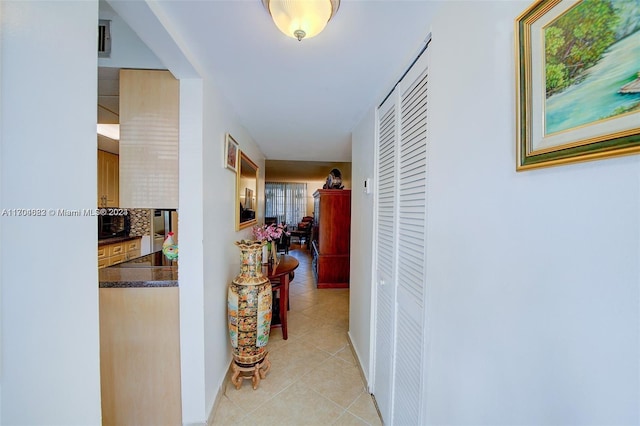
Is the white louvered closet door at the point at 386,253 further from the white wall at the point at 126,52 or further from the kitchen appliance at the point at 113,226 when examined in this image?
the kitchen appliance at the point at 113,226

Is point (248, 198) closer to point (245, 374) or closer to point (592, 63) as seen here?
point (245, 374)

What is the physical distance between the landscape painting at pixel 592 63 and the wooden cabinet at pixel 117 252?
14.4 feet

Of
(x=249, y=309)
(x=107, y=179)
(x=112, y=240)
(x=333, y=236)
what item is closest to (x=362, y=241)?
(x=249, y=309)

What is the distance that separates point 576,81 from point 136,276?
2.21m

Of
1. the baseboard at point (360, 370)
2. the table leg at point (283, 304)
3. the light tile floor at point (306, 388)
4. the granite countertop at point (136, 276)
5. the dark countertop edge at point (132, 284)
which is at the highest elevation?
the granite countertop at point (136, 276)

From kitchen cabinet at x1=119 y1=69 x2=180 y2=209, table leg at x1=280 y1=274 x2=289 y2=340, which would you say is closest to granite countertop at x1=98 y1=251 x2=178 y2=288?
kitchen cabinet at x1=119 y1=69 x2=180 y2=209

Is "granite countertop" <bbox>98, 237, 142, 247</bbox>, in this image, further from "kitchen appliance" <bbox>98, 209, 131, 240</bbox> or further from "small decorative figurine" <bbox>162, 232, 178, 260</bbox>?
"small decorative figurine" <bbox>162, 232, 178, 260</bbox>

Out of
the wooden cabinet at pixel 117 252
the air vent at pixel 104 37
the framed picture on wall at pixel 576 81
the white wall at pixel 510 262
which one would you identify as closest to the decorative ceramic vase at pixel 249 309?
the white wall at pixel 510 262

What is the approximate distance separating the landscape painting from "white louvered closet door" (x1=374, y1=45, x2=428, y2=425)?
0.62 meters

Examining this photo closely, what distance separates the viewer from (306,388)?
1.99 m

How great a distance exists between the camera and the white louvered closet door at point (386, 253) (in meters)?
1.52

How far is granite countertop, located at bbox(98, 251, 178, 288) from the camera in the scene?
152 centimetres

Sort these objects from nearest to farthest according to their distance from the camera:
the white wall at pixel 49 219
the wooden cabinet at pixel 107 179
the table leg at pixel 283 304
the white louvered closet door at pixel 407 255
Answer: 1. the white wall at pixel 49 219
2. the white louvered closet door at pixel 407 255
3. the table leg at pixel 283 304
4. the wooden cabinet at pixel 107 179

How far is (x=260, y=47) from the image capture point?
127 centimetres
